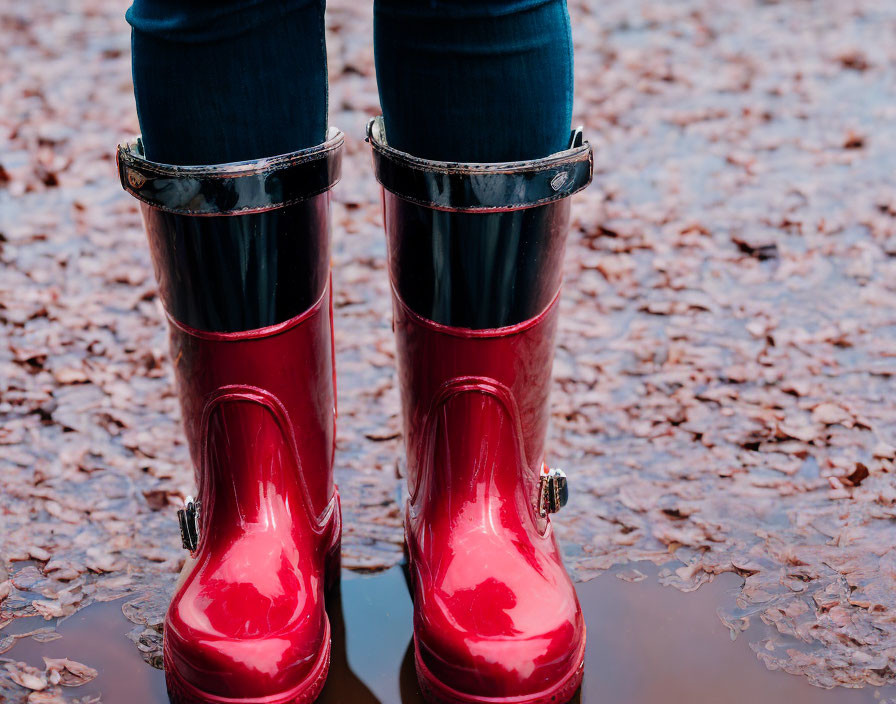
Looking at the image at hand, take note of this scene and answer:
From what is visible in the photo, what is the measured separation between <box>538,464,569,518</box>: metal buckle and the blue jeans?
0.43 m

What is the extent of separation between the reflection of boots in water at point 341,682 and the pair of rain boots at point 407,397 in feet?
0.16

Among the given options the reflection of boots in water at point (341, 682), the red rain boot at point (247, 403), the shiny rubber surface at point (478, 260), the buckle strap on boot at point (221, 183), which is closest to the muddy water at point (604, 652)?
the reflection of boots in water at point (341, 682)

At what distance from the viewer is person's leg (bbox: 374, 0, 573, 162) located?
97cm

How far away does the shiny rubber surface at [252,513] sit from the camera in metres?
1.04

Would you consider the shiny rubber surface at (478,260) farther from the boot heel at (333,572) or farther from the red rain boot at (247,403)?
the boot heel at (333,572)

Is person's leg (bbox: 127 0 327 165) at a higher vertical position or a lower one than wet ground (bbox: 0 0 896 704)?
higher

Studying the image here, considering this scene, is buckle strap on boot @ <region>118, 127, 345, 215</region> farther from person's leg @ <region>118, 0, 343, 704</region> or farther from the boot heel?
the boot heel

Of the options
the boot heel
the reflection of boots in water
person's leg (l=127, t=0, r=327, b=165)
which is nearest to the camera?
person's leg (l=127, t=0, r=327, b=165)

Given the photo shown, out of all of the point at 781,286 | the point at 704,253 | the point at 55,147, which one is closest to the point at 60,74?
the point at 55,147

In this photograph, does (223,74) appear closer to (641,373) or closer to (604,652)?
(604,652)

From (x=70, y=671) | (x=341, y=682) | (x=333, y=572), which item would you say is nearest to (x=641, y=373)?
(x=333, y=572)

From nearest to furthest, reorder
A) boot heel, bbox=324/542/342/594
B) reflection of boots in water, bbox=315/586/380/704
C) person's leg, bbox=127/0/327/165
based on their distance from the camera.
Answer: person's leg, bbox=127/0/327/165
reflection of boots in water, bbox=315/586/380/704
boot heel, bbox=324/542/342/594

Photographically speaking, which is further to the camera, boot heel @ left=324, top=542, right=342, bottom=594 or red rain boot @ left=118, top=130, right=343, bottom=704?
boot heel @ left=324, top=542, right=342, bottom=594

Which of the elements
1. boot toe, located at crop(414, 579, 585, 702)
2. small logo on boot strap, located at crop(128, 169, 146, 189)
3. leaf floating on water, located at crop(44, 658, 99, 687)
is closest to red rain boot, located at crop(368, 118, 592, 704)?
boot toe, located at crop(414, 579, 585, 702)
